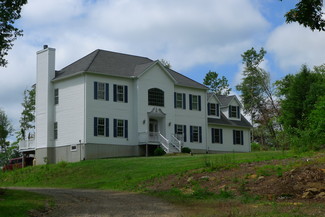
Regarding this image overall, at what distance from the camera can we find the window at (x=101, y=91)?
39.3 m

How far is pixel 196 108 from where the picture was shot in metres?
45.8

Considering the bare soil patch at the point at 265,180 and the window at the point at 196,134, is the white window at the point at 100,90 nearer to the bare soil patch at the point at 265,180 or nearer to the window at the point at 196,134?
the window at the point at 196,134

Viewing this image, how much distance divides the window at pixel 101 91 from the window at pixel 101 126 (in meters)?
1.63

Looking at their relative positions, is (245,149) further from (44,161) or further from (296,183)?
(296,183)

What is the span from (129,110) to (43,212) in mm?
26138

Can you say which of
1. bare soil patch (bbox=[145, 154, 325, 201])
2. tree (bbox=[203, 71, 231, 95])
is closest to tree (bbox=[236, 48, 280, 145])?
tree (bbox=[203, 71, 231, 95])

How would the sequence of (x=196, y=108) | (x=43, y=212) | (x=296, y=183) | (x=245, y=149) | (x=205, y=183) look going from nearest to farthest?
(x=43, y=212) → (x=296, y=183) → (x=205, y=183) → (x=196, y=108) → (x=245, y=149)

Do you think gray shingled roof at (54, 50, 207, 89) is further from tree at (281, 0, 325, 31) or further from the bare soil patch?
tree at (281, 0, 325, 31)

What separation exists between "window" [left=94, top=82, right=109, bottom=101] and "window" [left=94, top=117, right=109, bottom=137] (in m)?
1.63

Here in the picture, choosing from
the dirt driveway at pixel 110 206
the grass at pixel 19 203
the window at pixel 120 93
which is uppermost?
the window at pixel 120 93

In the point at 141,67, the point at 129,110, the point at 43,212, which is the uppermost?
the point at 141,67

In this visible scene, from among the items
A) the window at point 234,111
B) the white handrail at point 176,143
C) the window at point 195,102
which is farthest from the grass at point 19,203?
the window at point 234,111

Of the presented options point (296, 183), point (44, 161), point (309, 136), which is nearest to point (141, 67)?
point (44, 161)

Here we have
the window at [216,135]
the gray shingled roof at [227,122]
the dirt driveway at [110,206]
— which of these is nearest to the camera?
the dirt driveway at [110,206]
